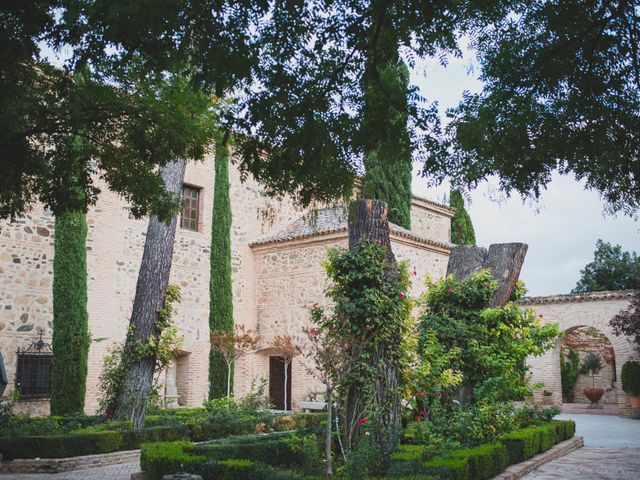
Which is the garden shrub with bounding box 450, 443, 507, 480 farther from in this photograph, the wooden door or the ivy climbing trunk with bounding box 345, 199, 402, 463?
the wooden door

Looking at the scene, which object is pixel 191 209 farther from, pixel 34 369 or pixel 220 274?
pixel 34 369

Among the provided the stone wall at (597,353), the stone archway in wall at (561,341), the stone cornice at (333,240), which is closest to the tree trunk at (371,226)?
the stone cornice at (333,240)

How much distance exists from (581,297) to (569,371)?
5.37 meters

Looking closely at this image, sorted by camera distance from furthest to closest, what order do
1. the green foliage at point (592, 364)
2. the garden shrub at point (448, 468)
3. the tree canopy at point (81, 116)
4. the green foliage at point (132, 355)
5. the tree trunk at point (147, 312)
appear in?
the green foliage at point (592, 364)
the green foliage at point (132, 355)
the tree trunk at point (147, 312)
the garden shrub at point (448, 468)
the tree canopy at point (81, 116)

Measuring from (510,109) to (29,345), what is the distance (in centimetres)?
1118

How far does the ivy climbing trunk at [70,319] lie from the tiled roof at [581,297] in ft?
48.3

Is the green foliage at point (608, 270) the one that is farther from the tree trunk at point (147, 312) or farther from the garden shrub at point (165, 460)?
the garden shrub at point (165, 460)

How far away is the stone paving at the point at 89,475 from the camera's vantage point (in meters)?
7.77

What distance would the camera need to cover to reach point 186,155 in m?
6.61

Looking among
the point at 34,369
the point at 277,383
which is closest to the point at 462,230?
the point at 277,383

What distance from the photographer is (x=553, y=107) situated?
5121mm

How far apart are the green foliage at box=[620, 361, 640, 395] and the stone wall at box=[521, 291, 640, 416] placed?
1.53ft

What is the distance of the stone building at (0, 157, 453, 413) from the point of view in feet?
42.2

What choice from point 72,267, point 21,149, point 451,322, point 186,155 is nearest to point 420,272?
point 451,322
